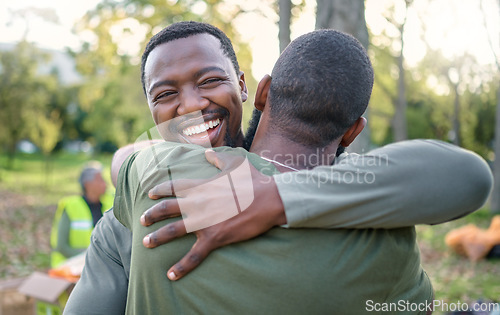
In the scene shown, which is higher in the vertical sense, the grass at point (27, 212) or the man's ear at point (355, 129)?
the man's ear at point (355, 129)

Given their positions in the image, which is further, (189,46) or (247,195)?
(189,46)

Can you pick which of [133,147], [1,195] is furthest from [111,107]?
[133,147]

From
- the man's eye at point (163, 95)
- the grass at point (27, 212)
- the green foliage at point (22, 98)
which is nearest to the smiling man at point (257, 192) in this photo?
the man's eye at point (163, 95)

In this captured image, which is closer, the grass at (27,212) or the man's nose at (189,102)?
the man's nose at (189,102)

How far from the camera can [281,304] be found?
1.32 metres

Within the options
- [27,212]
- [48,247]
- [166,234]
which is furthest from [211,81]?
[27,212]

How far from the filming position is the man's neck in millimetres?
1544

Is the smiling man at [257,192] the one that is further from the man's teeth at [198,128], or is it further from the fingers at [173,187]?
the fingers at [173,187]

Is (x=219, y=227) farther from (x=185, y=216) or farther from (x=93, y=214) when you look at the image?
(x=93, y=214)

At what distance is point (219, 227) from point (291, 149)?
37 centimetres

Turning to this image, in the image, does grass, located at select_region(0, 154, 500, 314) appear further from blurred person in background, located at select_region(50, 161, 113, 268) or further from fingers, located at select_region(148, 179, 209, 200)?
fingers, located at select_region(148, 179, 209, 200)

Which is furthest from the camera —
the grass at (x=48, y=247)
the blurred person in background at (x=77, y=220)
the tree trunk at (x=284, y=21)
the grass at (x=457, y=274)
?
the grass at (x=48, y=247)

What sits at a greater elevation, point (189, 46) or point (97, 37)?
point (97, 37)

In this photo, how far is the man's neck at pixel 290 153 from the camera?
1544 millimetres
